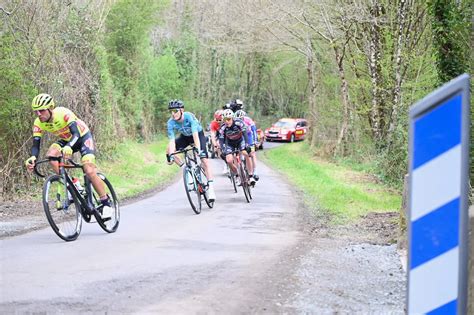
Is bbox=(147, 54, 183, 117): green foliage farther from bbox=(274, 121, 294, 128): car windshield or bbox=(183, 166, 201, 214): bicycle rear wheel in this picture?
bbox=(183, 166, 201, 214): bicycle rear wheel

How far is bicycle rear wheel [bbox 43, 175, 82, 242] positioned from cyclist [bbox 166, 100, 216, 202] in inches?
134

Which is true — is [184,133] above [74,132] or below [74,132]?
below

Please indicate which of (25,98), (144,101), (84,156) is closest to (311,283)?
(84,156)

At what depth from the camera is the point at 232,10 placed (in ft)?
109

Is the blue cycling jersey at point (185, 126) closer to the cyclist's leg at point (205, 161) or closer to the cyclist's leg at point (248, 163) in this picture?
the cyclist's leg at point (205, 161)

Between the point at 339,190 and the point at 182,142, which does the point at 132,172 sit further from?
the point at 182,142

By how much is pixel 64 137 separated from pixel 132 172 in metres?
13.1

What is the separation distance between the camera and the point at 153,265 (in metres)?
7.38

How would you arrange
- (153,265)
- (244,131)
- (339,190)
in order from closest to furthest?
(153,265), (244,131), (339,190)

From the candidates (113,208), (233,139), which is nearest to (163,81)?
(233,139)

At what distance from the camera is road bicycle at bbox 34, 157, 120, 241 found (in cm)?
873

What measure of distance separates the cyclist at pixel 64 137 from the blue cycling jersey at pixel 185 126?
3.36 metres

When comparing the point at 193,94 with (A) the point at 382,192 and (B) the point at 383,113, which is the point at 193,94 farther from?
(A) the point at 382,192

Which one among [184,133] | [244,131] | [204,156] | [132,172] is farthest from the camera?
[132,172]
